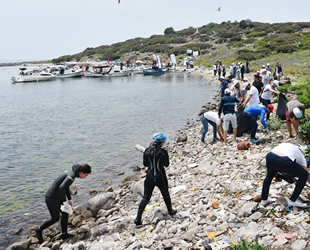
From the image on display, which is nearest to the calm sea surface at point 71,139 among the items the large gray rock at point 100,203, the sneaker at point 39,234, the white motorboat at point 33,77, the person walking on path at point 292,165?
the large gray rock at point 100,203

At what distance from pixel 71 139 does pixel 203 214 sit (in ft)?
43.3

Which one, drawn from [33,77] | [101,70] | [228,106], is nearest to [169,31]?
[101,70]

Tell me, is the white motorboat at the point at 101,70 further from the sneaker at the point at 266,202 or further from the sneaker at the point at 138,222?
the sneaker at the point at 266,202

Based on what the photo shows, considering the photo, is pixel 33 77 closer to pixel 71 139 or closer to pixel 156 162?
pixel 71 139

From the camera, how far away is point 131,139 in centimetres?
1738

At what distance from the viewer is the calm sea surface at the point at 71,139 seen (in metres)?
10.4

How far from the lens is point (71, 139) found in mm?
18062

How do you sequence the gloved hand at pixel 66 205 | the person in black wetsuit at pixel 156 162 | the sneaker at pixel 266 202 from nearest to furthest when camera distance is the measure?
the sneaker at pixel 266 202 → the person in black wetsuit at pixel 156 162 → the gloved hand at pixel 66 205

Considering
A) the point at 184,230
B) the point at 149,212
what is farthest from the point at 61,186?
the point at 184,230

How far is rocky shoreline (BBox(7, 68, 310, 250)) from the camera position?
528 cm

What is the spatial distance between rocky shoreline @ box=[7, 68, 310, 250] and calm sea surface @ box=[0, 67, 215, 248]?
5.52 feet

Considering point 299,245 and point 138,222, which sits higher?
point 299,245

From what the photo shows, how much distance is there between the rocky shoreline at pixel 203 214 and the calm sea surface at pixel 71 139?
1.68m

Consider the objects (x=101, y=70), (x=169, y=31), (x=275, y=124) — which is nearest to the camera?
(x=275, y=124)
